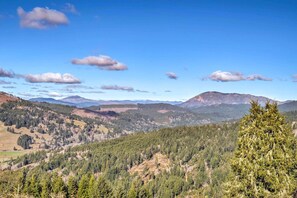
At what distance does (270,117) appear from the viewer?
33188 millimetres

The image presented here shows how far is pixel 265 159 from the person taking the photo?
3191cm

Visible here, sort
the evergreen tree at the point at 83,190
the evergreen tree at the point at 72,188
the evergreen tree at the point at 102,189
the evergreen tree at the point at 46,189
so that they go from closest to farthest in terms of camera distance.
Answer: the evergreen tree at the point at 46,189
the evergreen tree at the point at 83,190
the evergreen tree at the point at 72,188
the evergreen tree at the point at 102,189

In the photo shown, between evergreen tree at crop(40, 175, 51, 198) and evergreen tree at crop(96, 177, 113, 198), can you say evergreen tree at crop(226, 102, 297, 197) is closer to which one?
evergreen tree at crop(96, 177, 113, 198)

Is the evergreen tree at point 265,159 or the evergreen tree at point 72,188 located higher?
the evergreen tree at point 265,159

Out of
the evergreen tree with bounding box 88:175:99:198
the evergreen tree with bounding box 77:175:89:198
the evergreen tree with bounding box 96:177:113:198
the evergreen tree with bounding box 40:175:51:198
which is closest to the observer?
the evergreen tree with bounding box 88:175:99:198

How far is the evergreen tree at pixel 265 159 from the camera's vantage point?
104 ft

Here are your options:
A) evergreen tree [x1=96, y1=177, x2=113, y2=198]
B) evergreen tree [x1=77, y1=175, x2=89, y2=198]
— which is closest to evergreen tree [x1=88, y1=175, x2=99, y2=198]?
evergreen tree [x1=77, y1=175, x2=89, y2=198]

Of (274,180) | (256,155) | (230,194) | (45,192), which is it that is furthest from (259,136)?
(45,192)

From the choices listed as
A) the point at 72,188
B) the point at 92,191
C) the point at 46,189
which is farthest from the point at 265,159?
the point at 46,189

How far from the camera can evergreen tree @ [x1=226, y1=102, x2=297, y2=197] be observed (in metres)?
31.5

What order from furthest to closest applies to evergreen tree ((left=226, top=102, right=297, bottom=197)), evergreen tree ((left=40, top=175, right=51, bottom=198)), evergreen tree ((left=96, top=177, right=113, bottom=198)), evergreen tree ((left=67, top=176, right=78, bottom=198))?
evergreen tree ((left=96, top=177, right=113, bottom=198))
evergreen tree ((left=67, top=176, right=78, bottom=198))
evergreen tree ((left=40, top=175, right=51, bottom=198))
evergreen tree ((left=226, top=102, right=297, bottom=197))

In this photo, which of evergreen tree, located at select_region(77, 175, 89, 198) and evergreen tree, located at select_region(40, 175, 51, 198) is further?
evergreen tree, located at select_region(77, 175, 89, 198)

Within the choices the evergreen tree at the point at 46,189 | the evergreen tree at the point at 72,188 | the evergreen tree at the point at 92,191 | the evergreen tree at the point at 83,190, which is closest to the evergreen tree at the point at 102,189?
the evergreen tree at the point at 92,191

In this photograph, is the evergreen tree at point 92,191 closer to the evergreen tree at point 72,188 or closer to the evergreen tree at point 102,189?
the evergreen tree at point 102,189
